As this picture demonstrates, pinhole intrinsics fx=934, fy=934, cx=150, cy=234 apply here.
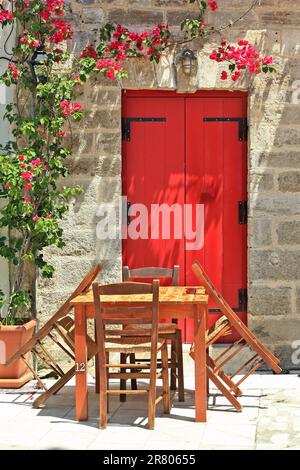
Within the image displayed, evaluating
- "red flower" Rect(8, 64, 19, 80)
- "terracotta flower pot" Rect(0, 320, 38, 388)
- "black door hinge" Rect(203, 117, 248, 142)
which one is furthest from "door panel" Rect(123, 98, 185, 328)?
"terracotta flower pot" Rect(0, 320, 38, 388)

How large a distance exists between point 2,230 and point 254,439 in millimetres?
3046

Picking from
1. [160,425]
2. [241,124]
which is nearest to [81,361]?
[160,425]

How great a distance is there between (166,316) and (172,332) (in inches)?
13.8

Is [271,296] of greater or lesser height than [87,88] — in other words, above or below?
below

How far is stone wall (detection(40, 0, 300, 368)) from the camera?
7430mm

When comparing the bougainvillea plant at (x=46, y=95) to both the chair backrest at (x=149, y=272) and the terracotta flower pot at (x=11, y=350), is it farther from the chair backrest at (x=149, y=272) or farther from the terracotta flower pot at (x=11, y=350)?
the chair backrest at (x=149, y=272)

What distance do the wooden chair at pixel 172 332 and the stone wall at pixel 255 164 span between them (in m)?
0.56

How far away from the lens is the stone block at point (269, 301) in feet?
24.4

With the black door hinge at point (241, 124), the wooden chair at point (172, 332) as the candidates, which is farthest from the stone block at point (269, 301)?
the black door hinge at point (241, 124)

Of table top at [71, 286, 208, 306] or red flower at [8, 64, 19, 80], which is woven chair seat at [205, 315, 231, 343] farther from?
red flower at [8, 64, 19, 80]

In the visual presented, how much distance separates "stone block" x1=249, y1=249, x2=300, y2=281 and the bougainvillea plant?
4.66 ft

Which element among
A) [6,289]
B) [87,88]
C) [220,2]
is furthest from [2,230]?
[220,2]

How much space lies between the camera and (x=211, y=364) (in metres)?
6.18

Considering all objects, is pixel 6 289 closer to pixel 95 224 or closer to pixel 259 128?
pixel 95 224
